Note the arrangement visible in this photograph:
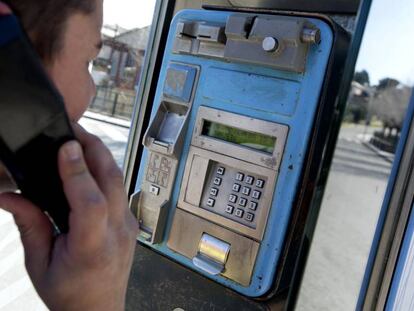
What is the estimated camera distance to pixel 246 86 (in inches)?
55.5

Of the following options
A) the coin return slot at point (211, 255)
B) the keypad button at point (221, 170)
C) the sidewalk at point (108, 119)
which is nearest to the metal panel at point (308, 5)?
the keypad button at point (221, 170)

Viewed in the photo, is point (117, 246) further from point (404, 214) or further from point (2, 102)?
point (404, 214)

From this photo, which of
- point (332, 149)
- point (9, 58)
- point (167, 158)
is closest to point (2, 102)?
point (9, 58)

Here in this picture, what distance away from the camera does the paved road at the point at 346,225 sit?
1.12 metres

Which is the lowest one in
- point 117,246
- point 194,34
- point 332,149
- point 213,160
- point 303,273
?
point 303,273

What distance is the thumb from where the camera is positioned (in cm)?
77

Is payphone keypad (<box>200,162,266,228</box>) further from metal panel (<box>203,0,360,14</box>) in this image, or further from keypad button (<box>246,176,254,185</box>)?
metal panel (<box>203,0,360,14</box>)

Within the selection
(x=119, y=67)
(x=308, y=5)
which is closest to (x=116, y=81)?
(x=119, y=67)

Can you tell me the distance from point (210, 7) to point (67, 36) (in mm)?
767

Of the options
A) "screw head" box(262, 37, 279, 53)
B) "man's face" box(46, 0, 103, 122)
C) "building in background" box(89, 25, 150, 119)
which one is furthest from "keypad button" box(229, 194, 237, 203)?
"building in background" box(89, 25, 150, 119)

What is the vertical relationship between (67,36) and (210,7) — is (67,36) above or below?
below

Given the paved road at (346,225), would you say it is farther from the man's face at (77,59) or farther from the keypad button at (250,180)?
the man's face at (77,59)

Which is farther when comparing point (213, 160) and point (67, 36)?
point (213, 160)

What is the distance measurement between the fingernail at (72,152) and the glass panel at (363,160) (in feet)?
2.13
